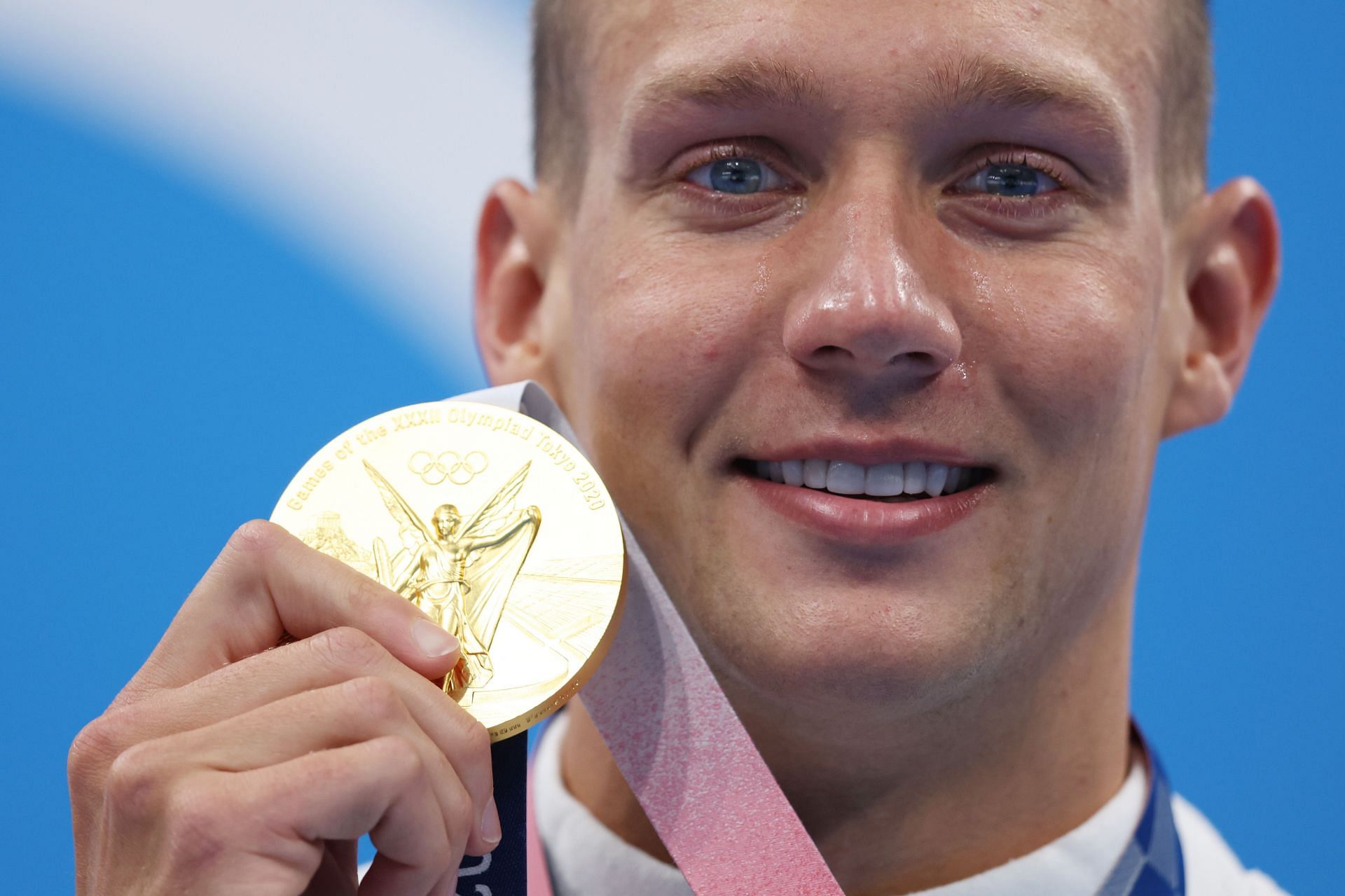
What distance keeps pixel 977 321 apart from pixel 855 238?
0.57 ft

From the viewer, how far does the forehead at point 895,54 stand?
1.65 metres

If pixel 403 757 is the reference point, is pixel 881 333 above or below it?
above

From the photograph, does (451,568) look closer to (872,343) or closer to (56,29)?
(872,343)

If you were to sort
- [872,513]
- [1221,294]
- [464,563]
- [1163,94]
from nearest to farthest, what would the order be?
[464,563]
[872,513]
[1163,94]
[1221,294]

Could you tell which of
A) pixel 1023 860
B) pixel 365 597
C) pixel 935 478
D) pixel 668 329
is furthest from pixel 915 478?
pixel 365 597

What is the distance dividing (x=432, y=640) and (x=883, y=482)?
57cm

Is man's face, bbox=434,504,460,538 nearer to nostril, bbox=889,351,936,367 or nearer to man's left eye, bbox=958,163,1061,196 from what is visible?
nostril, bbox=889,351,936,367

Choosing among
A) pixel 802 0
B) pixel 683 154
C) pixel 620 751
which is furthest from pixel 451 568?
pixel 802 0

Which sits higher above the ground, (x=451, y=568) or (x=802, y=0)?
(x=802, y=0)

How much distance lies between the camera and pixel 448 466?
1603 millimetres

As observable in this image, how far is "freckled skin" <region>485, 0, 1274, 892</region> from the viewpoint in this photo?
1.63 m

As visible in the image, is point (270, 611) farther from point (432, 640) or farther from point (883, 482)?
point (883, 482)

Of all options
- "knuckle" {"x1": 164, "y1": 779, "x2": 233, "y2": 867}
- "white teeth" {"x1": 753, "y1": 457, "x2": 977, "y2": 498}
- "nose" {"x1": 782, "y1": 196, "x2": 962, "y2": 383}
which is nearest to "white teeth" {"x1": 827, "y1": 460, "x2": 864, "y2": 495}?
"white teeth" {"x1": 753, "y1": 457, "x2": 977, "y2": 498}

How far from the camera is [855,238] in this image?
5.32ft
